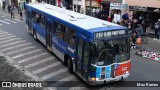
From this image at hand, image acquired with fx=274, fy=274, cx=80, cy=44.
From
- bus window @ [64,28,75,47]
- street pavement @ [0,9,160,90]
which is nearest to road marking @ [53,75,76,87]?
street pavement @ [0,9,160,90]

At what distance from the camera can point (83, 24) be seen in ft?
45.2

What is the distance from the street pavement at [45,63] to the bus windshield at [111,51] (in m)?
1.53

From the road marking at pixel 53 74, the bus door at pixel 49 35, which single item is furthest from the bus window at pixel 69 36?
the bus door at pixel 49 35

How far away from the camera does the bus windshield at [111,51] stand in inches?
472

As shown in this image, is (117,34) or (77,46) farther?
(77,46)

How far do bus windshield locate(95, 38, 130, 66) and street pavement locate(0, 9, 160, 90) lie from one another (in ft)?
5.02

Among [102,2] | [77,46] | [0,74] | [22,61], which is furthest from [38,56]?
[102,2]

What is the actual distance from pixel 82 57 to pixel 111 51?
146 cm

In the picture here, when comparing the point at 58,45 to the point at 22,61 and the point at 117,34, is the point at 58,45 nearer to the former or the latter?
the point at 22,61

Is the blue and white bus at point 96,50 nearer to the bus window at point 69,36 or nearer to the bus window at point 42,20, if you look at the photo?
the bus window at point 69,36

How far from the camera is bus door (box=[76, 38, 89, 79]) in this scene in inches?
490

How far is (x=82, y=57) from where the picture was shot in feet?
42.1

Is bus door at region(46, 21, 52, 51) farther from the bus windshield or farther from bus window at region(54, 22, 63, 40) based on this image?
the bus windshield

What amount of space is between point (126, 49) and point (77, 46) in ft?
7.86
